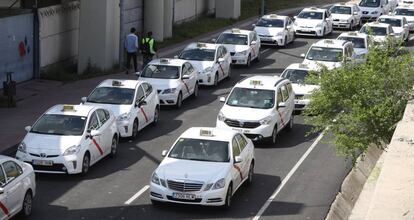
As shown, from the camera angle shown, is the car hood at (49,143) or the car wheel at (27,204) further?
the car hood at (49,143)

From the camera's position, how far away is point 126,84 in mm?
27875

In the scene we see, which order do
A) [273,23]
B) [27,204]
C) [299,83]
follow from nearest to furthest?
[27,204] < [299,83] < [273,23]

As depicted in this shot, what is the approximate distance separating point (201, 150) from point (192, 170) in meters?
1.12

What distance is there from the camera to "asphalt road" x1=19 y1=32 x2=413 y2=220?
19.8m

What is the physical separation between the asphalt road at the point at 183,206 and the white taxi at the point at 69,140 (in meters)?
0.37

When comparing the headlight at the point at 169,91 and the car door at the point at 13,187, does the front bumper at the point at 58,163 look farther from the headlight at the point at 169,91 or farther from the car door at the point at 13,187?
the headlight at the point at 169,91

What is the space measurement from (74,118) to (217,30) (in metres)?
31.3

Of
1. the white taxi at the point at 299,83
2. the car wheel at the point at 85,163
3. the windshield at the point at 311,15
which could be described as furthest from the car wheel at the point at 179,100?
the windshield at the point at 311,15

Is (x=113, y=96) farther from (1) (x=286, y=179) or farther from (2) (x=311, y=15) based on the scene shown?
(2) (x=311, y=15)

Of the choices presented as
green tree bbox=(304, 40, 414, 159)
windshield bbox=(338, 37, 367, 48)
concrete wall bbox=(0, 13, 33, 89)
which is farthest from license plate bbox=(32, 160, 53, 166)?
windshield bbox=(338, 37, 367, 48)

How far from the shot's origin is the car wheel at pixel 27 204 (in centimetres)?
1877

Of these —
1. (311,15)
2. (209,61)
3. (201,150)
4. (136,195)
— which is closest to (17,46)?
(209,61)

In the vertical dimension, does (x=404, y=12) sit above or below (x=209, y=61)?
above

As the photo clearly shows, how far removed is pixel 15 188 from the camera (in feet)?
59.9
